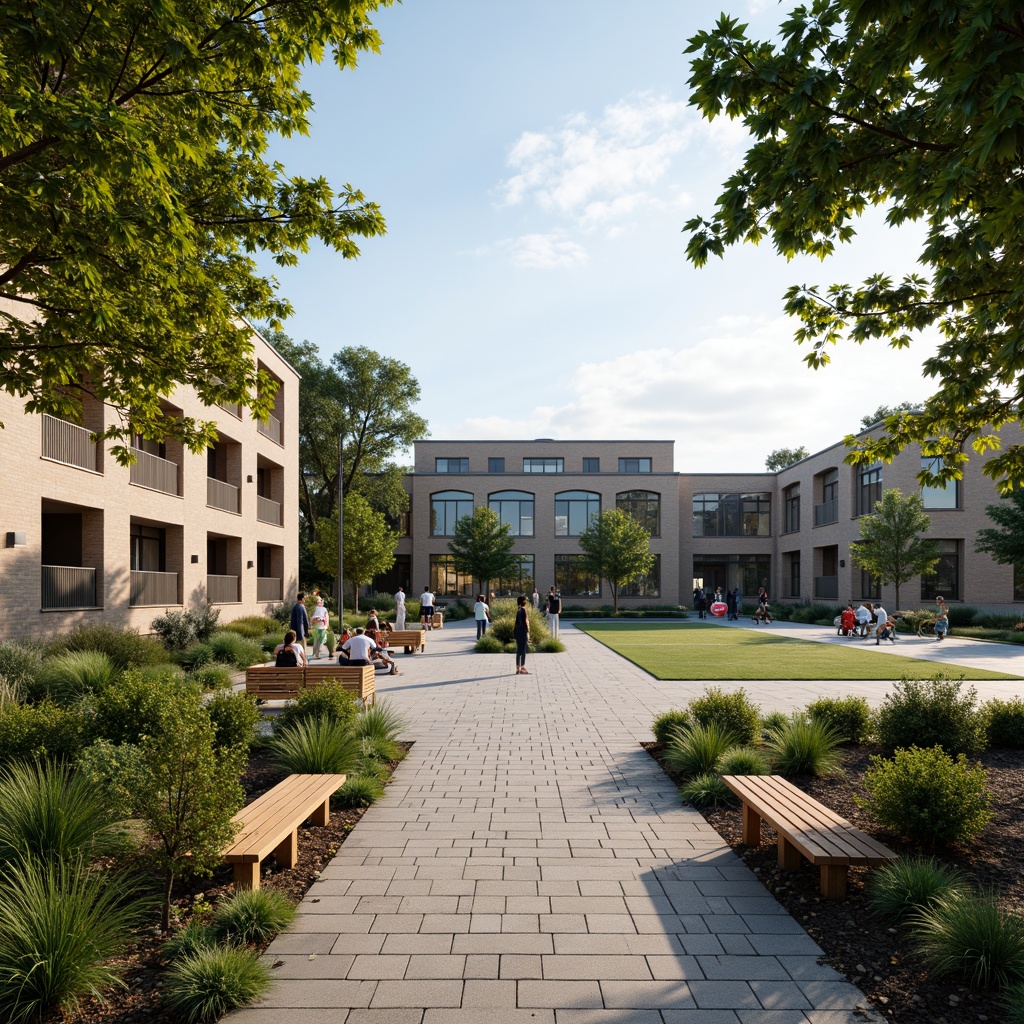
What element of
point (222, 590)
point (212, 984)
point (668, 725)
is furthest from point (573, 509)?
point (212, 984)

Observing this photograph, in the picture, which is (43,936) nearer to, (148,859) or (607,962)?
(148,859)

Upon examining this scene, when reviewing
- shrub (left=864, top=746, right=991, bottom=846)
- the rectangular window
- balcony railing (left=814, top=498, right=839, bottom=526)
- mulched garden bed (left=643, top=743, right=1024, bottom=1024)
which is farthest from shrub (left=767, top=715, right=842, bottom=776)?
the rectangular window

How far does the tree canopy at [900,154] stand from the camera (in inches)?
147

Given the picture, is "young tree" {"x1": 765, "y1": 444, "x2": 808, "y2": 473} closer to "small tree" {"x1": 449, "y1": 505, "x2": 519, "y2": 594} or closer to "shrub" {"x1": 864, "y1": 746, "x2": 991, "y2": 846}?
"small tree" {"x1": 449, "y1": 505, "x2": 519, "y2": 594}

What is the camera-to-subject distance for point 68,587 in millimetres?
17453

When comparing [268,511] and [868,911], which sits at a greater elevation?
[268,511]

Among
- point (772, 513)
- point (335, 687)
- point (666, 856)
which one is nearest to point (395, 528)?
point (772, 513)

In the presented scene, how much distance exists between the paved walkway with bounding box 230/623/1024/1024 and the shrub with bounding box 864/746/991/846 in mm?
1221

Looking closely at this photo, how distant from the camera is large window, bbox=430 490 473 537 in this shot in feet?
178

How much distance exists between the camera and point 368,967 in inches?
153

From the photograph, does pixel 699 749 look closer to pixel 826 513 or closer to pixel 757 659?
pixel 757 659

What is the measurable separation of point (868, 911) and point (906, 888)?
0.29 metres

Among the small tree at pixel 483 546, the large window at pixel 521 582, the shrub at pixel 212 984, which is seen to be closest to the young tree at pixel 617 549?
the small tree at pixel 483 546

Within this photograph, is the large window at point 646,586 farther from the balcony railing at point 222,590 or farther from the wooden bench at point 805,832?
the wooden bench at point 805,832
